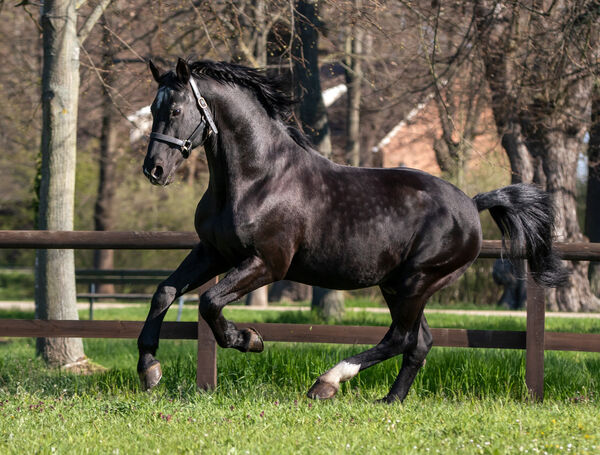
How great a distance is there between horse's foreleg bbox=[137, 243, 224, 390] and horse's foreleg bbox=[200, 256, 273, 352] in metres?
0.24

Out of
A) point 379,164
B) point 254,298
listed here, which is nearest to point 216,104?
point 254,298

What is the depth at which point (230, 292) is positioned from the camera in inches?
187

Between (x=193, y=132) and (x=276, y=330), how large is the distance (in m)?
1.93

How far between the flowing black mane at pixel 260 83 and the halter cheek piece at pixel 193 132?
0.63ft

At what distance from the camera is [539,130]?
13531 millimetres

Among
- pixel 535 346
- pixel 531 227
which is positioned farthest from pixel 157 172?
pixel 535 346

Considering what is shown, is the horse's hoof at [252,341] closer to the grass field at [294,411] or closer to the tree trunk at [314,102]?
the grass field at [294,411]

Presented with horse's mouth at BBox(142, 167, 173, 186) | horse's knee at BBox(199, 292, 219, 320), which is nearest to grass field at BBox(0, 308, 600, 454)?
horse's knee at BBox(199, 292, 219, 320)

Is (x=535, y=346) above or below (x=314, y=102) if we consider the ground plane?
below

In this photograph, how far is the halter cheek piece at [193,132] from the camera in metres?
4.59

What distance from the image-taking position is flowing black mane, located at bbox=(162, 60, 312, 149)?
498 cm

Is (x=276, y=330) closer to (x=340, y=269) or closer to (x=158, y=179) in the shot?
(x=340, y=269)

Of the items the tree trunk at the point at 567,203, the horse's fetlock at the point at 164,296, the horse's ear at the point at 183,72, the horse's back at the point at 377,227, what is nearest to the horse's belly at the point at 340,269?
the horse's back at the point at 377,227

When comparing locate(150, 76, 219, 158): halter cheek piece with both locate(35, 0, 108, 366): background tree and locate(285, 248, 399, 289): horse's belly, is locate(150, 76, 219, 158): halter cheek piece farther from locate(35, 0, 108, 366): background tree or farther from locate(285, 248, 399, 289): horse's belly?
locate(35, 0, 108, 366): background tree
